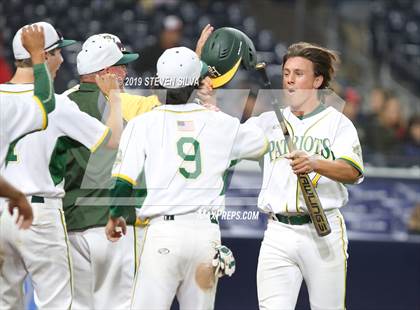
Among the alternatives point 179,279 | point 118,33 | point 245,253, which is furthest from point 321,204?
point 118,33

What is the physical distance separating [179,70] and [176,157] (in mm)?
520

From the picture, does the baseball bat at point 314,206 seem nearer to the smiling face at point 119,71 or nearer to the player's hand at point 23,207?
the smiling face at point 119,71

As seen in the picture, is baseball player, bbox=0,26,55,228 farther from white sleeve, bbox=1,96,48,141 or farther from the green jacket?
the green jacket

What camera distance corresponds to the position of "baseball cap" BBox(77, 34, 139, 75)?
728 cm

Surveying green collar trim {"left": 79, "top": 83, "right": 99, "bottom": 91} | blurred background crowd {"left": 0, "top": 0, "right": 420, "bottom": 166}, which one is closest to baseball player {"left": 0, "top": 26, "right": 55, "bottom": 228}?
green collar trim {"left": 79, "top": 83, "right": 99, "bottom": 91}

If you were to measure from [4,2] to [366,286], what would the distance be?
260 inches

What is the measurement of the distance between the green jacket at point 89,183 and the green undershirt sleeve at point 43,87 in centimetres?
122

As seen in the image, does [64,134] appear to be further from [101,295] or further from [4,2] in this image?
[4,2]

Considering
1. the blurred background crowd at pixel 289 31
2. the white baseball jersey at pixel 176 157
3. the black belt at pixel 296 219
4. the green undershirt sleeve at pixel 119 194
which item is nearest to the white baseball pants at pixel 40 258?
the green undershirt sleeve at pixel 119 194

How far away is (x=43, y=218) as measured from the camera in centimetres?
653

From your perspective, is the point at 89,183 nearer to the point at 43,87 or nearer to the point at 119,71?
the point at 119,71

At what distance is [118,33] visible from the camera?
47.8 ft

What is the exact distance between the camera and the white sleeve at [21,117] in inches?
232

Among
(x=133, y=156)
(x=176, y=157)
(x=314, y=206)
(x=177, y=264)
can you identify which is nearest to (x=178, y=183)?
(x=176, y=157)
